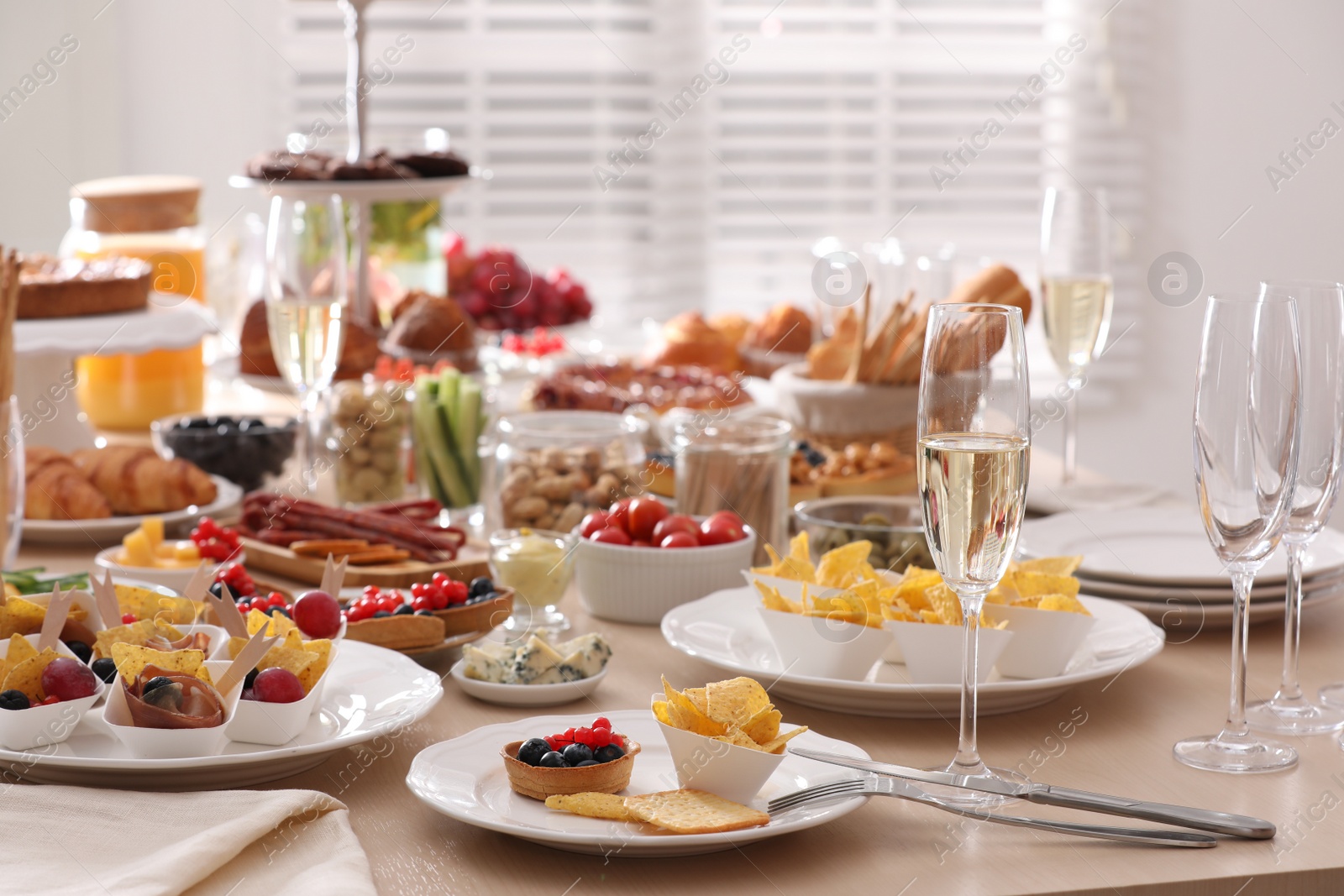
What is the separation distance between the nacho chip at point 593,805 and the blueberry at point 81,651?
0.40 meters

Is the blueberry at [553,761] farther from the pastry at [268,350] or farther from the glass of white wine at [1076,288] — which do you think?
the pastry at [268,350]

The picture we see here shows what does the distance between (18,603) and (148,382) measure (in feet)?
3.91

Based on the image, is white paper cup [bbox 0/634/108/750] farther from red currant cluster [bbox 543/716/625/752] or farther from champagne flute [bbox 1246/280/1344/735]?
champagne flute [bbox 1246/280/1344/735]

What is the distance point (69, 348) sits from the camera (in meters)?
1.70

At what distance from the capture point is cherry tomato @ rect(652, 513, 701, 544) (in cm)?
134

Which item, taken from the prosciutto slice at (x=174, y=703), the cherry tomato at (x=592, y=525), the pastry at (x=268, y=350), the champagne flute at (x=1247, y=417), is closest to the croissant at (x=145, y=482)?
the pastry at (x=268, y=350)

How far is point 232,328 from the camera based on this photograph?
2666 mm

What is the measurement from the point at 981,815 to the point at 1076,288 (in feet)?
3.43

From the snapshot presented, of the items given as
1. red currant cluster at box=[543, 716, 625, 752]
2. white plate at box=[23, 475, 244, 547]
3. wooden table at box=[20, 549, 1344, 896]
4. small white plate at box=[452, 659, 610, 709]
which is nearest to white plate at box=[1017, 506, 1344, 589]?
wooden table at box=[20, 549, 1344, 896]

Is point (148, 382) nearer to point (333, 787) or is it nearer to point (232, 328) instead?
point (232, 328)

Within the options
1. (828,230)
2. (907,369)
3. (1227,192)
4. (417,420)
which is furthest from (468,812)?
(1227,192)

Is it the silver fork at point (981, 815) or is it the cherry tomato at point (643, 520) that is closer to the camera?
the silver fork at point (981, 815)

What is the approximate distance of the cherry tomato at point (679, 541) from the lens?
1.32 metres

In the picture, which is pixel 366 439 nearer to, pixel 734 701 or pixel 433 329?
pixel 433 329
